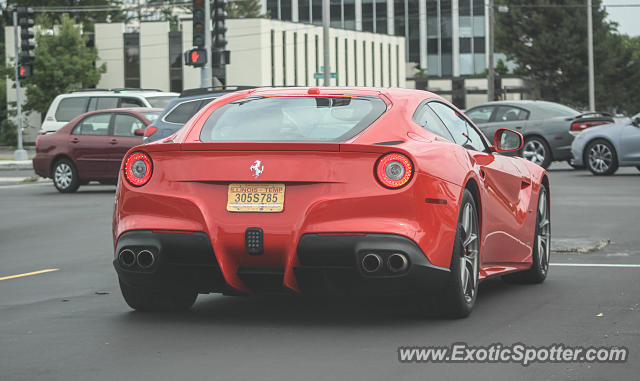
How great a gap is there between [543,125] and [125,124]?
931 cm

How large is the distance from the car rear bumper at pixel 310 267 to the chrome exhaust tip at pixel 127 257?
0.02 m

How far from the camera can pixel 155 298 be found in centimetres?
733

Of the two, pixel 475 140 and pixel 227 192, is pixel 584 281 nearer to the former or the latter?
pixel 475 140

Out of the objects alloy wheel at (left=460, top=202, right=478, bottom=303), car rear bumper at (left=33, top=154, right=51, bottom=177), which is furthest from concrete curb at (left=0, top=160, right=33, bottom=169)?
alloy wheel at (left=460, top=202, right=478, bottom=303)

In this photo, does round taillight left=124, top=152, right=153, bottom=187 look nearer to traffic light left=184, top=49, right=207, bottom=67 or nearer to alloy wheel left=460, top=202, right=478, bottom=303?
alloy wheel left=460, top=202, right=478, bottom=303

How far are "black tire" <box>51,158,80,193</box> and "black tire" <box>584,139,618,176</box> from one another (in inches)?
404

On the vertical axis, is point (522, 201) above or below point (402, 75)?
below

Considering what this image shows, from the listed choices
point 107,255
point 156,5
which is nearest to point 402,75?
point 156,5

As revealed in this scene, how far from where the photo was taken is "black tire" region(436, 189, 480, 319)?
6.72m

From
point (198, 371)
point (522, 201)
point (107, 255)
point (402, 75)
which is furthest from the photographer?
point (402, 75)

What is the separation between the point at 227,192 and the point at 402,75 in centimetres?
9536

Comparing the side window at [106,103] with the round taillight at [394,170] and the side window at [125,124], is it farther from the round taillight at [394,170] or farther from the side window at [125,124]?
the round taillight at [394,170]

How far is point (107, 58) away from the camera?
7594cm

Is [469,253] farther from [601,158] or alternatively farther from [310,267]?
[601,158]
